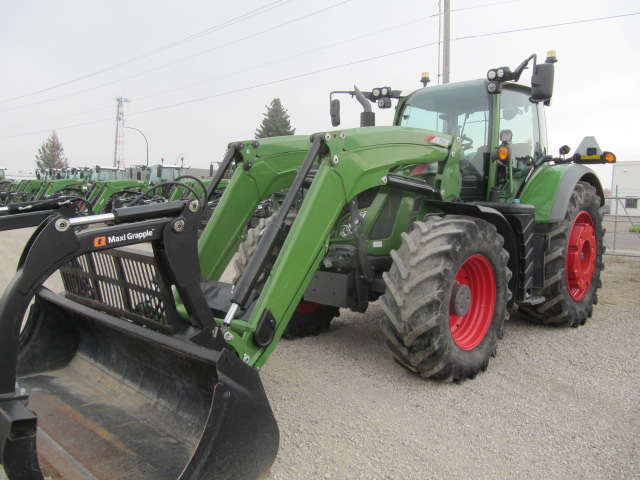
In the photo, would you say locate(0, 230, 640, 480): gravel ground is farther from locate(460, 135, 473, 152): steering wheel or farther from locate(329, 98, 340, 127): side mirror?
locate(329, 98, 340, 127): side mirror

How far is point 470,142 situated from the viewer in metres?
5.04

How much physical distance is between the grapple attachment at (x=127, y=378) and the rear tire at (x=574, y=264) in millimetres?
3563

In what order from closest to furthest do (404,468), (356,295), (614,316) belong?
1. (404,468)
2. (356,295)
3. (614,316)

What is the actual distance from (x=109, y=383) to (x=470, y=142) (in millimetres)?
3682

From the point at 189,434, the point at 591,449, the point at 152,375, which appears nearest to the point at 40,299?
the point at 152,375

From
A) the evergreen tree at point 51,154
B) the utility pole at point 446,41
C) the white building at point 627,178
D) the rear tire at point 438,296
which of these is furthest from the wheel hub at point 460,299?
the evergreen tree at point 51,154

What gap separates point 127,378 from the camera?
336 centimetres

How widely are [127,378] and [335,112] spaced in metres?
3.11

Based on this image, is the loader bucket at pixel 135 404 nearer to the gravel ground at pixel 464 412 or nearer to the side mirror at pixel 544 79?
the gravel ground at pixel 464 412

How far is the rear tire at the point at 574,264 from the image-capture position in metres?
5.14

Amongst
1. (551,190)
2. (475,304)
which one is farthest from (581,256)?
(475,304)

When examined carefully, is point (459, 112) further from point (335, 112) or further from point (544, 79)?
point (335, 112)

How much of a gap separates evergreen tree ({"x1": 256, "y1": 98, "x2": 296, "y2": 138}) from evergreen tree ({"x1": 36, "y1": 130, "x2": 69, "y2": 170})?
37.8 meters

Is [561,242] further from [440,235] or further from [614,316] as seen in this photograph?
[440,235]
